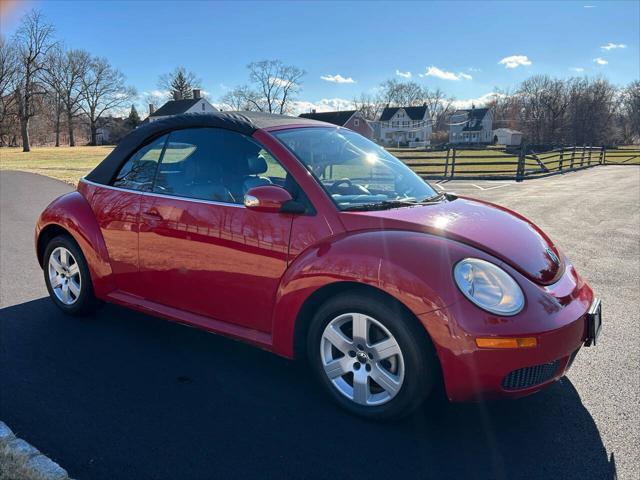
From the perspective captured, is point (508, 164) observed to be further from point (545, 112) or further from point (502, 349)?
point (545, 112)

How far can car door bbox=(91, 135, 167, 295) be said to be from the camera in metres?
3.66

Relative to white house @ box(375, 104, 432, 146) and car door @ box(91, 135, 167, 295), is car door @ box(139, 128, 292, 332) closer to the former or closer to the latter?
car door @ box(91, 135, 167, 295)

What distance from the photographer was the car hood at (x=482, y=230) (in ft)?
8.71

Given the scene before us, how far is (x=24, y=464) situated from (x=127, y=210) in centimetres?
194

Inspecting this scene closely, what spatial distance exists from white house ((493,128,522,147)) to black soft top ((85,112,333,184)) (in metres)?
90.7

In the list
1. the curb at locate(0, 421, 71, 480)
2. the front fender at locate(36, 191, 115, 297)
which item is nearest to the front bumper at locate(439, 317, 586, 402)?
the curb at locate(0, 421, 71, 480)

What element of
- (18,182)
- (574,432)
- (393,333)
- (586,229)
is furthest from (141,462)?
(18,182)

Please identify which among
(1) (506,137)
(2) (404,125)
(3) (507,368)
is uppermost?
(2) (404,125)

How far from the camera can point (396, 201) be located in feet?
10.5

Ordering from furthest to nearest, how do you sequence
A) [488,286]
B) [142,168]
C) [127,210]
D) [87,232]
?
[87,232] → [142,168] → [127,210] → [488,286]

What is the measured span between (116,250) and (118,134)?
314 feet

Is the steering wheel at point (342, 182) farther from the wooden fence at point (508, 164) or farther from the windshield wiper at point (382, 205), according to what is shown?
the wooden fence at point (508, 164)

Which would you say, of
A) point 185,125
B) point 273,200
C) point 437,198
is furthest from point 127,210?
point 437,198

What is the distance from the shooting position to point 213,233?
3.17 meters
